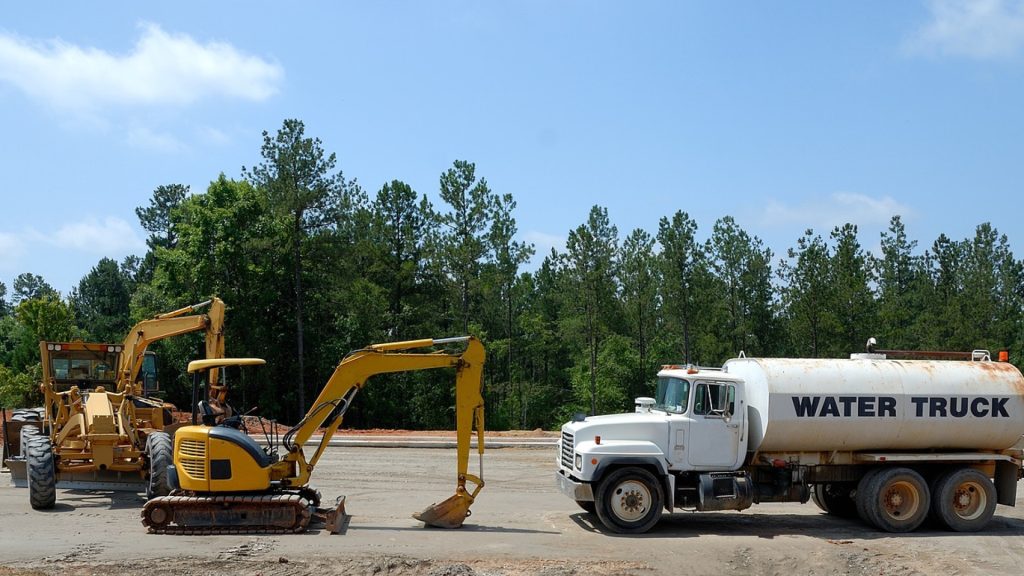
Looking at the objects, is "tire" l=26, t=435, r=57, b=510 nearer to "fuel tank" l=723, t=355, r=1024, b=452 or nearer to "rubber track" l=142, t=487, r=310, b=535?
"rubber track" l=142, t=487, r=310, b=535

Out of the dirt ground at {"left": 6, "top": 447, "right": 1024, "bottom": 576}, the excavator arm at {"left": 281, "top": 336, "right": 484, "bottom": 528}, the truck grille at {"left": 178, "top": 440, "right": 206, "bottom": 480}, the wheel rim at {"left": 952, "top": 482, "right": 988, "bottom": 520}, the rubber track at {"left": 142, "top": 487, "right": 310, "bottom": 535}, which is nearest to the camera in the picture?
the dirt ground at {"left": 6, "top": 447, "right": 1024, "bottom": 576}

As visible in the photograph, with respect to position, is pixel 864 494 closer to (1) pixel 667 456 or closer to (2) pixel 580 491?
(1) pixel 667 456

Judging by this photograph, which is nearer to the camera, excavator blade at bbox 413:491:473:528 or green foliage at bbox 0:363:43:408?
excavator blade at bbox 413:491:473:528

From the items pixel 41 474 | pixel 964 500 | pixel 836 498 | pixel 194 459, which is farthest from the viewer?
pixel 836 498

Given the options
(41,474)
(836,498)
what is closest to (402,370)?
(41,474)

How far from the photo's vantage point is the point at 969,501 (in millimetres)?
15562

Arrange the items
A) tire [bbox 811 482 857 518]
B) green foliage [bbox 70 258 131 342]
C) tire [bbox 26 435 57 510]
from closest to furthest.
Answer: tire [bbox 26 435 57 510]
tire [bbox 811 482 857 518]
green foliage [bbox 70 258 131 342]

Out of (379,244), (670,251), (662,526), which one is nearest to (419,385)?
(379,244)

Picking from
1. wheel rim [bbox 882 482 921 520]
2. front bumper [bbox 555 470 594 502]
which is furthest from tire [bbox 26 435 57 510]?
wheel rim [bbox 882 482 921 520]

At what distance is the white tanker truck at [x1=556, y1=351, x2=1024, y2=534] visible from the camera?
14.6m

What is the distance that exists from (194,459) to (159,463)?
1.83 metres

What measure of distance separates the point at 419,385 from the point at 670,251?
1685 cm

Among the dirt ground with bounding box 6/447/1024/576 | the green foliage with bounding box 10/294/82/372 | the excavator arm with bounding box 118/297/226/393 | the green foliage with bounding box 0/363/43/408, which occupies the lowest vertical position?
the dirt ground with bounding box 6/447/1024/576

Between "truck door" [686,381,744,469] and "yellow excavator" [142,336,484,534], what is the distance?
360 cm
